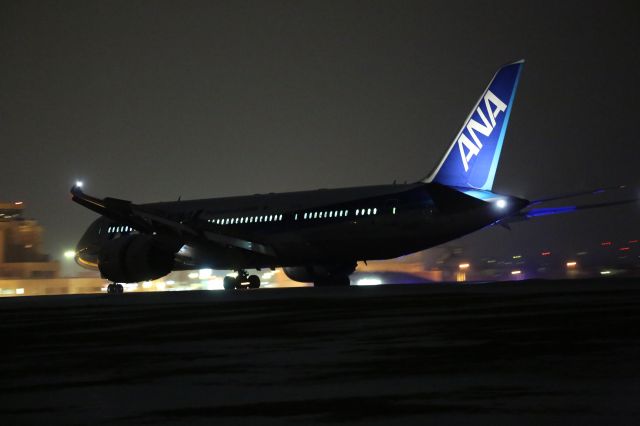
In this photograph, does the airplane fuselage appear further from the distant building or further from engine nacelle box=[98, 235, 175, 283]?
the distant building

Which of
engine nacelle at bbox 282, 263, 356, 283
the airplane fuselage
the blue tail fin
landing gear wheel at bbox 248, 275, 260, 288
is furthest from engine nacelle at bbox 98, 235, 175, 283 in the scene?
the blue tail fin

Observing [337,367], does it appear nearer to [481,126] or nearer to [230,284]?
[481,126]

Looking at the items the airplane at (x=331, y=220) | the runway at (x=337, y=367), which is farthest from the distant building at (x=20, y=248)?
the runway at (x=337, y=367)

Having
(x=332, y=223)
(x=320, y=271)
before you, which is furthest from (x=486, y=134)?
(x=320, y=271)

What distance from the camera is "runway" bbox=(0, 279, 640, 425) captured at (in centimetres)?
855

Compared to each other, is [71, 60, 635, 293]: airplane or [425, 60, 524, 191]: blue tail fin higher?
[425, 60, 524, 191]: blue tail fin

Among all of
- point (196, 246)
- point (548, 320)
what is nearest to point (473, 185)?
point (196, 246)

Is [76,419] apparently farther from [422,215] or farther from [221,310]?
[422,215]

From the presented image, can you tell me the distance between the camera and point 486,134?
36219 mm

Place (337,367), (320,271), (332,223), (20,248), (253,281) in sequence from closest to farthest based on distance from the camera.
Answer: (337,367)
(332,223)
(253,281)
(320,271)
(20,248)

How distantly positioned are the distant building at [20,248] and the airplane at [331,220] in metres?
91.2

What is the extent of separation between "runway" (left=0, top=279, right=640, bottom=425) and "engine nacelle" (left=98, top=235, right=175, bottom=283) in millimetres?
19182

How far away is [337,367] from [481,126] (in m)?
25.8

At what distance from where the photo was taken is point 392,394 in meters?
9.40
